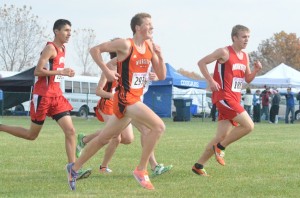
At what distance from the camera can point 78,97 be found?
42812 millimetres

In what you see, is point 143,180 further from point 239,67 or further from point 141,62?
point 239,67

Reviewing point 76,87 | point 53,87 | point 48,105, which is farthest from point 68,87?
point 48,105

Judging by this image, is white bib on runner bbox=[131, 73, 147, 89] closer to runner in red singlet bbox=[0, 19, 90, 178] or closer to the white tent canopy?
runner in red singlet bbox=[0, 19, 90, 178]

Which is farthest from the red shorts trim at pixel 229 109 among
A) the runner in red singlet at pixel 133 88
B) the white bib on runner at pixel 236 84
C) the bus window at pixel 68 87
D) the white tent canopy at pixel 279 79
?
the bus window at pixel 68 87

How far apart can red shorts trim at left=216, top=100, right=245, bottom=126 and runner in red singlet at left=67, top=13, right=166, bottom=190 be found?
1867 millimetres

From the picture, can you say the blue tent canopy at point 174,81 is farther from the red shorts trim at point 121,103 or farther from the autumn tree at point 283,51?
the autumn tree at point 283,51

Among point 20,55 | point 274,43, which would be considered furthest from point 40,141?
point 274,43

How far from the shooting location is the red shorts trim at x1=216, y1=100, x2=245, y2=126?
10195mm

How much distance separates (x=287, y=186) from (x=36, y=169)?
383 cm

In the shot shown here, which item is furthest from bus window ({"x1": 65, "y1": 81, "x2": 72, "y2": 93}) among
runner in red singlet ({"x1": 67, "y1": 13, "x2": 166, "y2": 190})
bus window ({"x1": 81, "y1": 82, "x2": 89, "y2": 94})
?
runner in red singlet ({"x1": 67, "y1": 13, "x2": 166, "y2": 190})

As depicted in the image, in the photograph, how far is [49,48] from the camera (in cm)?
980

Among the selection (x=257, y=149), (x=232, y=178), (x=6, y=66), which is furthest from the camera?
(x=6, y=66)

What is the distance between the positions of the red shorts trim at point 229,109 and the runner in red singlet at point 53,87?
203 centimetres

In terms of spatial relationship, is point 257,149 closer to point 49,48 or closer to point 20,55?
point 49,48
